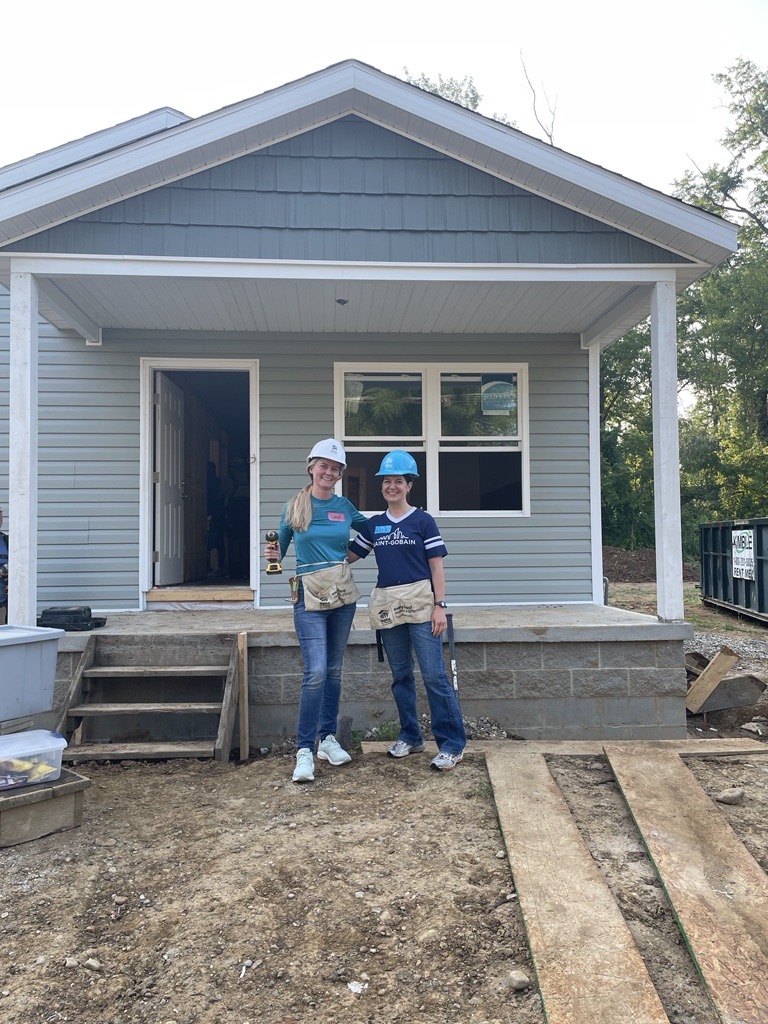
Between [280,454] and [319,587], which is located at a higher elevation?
[280,454]

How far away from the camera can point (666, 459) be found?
17.2ft

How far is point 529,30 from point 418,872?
75.3 ft

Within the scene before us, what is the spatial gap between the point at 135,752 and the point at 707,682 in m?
4.04

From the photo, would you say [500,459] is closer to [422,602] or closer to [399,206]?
[399,206]

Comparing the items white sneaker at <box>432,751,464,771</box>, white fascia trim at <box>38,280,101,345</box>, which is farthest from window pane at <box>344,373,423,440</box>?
white sneaker at <box>432,751,464,771</box>

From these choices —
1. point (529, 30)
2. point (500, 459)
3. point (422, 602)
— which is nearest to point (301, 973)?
point (422, 602)

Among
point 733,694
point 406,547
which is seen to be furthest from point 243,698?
point 733,694

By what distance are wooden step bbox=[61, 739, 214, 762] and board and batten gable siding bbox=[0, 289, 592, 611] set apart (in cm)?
230

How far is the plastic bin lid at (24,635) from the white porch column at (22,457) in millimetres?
1051

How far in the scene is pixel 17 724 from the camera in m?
3.67

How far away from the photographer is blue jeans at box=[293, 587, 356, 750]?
3.90 metres

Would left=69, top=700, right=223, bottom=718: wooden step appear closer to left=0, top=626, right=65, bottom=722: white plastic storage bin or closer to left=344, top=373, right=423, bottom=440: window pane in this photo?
left=0, top=626, right=65, bottom=722: white plastic storage bin

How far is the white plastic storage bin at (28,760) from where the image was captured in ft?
10.9

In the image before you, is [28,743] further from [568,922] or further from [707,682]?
[707,682]
